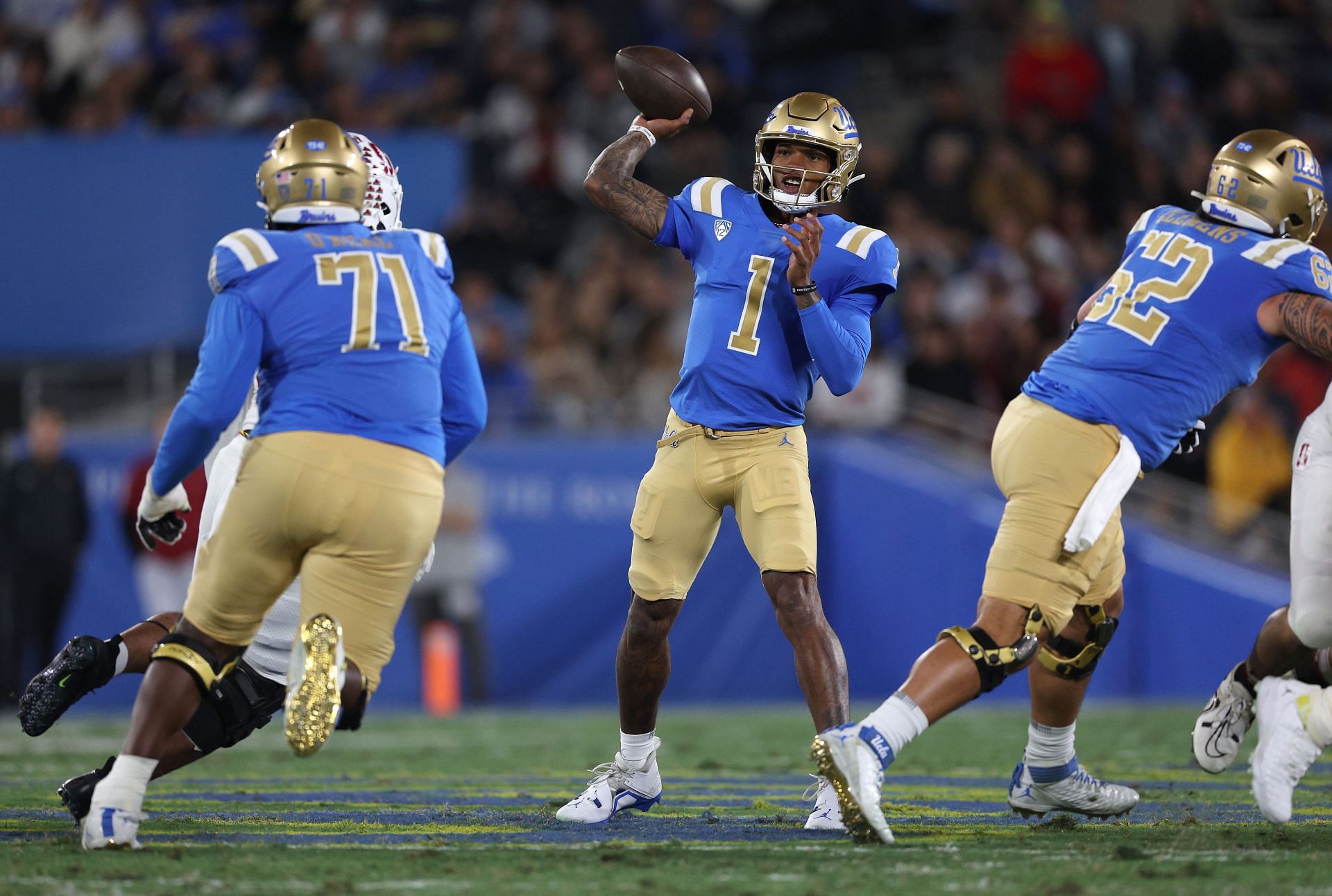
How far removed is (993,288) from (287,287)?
777 cm

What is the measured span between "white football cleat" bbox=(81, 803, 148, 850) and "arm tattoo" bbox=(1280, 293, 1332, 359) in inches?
121

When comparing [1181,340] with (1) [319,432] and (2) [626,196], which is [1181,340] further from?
(1) [319,432]

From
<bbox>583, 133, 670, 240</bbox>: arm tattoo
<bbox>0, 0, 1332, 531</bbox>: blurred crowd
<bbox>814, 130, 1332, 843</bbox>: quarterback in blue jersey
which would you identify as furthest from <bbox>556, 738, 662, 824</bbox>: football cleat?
<bbox>0, 0, 1332, 531</bbox>: blurred crowd

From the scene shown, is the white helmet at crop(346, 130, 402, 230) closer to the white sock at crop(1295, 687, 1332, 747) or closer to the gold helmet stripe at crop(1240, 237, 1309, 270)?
the gold helmet stripe at crop(1240, 237, 1309, 270)

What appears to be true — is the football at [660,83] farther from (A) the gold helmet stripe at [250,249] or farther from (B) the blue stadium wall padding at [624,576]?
(B) the blue stadium wall padding at [624,576]

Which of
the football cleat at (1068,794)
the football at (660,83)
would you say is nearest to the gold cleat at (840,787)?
the football cleat at (1068,794)

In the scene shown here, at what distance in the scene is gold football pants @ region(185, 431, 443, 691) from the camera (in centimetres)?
386

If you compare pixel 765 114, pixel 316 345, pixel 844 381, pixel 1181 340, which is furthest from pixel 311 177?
pixel 765 114

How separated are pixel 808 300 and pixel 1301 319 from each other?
125 cm

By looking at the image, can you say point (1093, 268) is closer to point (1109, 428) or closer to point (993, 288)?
point (993, 288)

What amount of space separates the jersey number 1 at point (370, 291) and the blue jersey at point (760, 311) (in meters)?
0.95

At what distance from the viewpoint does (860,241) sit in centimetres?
471

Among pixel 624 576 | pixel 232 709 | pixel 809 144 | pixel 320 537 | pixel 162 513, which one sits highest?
pixel 809 144

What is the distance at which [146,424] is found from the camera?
1081cm
